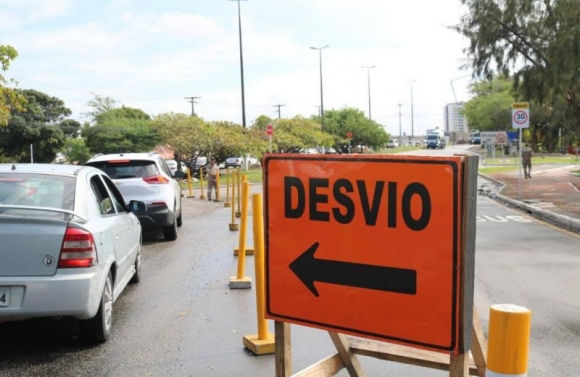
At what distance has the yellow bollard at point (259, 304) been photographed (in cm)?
515

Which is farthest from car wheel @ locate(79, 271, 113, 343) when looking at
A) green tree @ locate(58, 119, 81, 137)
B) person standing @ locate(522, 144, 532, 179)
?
green tree @ locate(58, 119, 81, 137)

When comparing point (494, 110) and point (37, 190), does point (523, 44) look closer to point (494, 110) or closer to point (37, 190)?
point (37, 190)

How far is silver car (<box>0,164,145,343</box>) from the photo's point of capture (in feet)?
15.9

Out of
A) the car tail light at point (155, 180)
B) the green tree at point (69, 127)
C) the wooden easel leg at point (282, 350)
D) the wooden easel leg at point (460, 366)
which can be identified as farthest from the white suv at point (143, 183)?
the green tree at point (69, 127)

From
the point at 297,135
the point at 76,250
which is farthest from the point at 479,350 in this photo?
the point at 297,135

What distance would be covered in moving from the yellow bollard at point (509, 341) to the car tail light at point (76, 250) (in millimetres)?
3531

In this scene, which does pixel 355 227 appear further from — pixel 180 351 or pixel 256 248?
pixel 180 351

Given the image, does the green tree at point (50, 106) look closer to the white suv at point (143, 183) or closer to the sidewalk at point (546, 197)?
the sidewalk at point (546, 197)

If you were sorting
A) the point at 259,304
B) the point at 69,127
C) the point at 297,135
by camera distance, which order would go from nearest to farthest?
the point at 259,304, the point at 297,135, the point at 69,127

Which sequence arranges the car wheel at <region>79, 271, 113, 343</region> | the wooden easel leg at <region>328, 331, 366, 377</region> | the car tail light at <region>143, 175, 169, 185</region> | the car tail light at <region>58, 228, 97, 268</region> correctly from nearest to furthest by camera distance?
the wooden easel leg at <region>328, 331, 366, 377</region>, the car tail light at <region>58, 228, 97, 268</region>, the car wheel at <region>79, 271, 113, 343</region>, the car tail light at <region>143, 175, 169, 185</region>

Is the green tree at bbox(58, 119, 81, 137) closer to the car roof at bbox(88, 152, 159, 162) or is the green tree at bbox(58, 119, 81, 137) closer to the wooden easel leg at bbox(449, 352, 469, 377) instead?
the car roof at bbox(88, 152, 159, 162)

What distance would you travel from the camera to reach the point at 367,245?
3.23 meters

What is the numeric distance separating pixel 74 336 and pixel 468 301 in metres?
4.03

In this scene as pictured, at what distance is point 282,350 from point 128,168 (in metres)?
8.70
